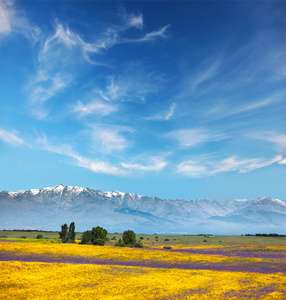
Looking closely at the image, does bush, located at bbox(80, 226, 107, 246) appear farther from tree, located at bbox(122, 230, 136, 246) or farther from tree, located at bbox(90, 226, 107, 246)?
tree, located at bbox(122, 230, 136, 246)

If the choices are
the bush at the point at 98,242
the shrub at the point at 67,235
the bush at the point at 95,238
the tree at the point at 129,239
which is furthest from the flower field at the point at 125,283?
the shrub at the point at 67,235

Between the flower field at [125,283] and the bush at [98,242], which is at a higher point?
the bush at [98,242]

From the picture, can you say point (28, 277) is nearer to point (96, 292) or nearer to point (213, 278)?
point (96, 292)

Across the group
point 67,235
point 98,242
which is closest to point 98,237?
point 98,242

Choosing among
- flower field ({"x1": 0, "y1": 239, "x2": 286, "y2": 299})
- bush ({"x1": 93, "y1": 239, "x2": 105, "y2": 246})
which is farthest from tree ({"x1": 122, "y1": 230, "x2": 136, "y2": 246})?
flower field ({"x1": 0, "y1": 239, "x2": 286, "y2": 299})

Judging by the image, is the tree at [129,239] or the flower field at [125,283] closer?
the flower field at [125,283]

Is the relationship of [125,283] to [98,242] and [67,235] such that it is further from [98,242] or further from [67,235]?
[67,235]

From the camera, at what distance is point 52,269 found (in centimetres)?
2433

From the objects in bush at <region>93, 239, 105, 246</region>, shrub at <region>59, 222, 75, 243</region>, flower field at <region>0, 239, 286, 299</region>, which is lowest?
flower field at <region>0, 239, 286, 299</region>

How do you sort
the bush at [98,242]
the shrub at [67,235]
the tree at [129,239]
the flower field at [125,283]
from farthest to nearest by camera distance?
the shrub at [67,235] < the tree at [129,239] < the bush at [98,242] < the flower field at [125,283]

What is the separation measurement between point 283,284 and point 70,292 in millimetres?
16613

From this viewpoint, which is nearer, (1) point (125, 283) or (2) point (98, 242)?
(1) point (125, 283)

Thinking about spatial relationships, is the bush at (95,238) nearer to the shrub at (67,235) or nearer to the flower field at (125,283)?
the shrub at (67,235)

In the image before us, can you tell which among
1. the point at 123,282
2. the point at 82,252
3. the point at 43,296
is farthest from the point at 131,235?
the point at 43,296
